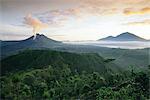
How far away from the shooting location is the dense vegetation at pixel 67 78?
3.14 metres

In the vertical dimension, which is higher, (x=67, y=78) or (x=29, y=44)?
(x=29, y=44)

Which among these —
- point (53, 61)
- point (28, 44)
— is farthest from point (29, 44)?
point (53, 61)

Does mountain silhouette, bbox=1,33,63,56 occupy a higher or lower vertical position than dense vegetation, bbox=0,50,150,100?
higher

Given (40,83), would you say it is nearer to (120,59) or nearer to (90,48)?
(90,48)

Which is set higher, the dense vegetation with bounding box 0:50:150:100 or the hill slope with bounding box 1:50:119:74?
the hill slope with bounding box 1:50:119:74

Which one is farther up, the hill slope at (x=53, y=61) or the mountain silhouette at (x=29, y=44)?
the mountain silhouette at (x=29, y=44)

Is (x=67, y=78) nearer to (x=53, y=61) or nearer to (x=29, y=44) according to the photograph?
(x=53, y=61)

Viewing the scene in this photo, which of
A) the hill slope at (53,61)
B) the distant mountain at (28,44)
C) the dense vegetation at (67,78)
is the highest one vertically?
the distant mountain at (28,44)

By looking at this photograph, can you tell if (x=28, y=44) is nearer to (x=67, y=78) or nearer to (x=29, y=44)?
(x=29, y=44)

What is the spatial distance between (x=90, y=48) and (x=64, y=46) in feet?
0.81

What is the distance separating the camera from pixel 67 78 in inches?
128

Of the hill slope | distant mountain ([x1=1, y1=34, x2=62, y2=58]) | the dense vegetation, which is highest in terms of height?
distant mountain ([x1=1, y1=34, x2=62, y2=58])

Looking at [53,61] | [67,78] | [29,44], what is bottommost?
[67,78]

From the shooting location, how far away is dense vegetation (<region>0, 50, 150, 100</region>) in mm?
3139
